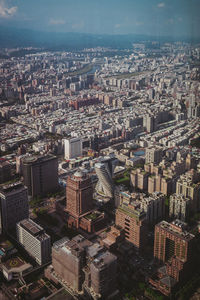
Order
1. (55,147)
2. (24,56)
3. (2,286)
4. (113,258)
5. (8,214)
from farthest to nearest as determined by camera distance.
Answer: (24,56) < (55,147) < (8,214) < (2,286) < (113,258)

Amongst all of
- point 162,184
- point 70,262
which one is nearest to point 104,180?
point 162,184

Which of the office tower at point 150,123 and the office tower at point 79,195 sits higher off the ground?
the office tower at point 150,123

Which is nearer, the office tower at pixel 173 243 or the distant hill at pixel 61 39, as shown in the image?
the office tower at pixel 173 243

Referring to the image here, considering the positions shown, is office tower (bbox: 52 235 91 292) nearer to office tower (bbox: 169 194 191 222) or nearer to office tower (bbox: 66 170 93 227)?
office tower (bbox: 66 170 93 227)

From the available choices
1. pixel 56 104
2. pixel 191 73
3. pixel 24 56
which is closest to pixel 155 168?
pixel 191 73

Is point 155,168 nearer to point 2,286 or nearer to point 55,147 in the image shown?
point 55,147

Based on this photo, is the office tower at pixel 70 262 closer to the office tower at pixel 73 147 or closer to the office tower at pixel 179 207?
the office tower at pixel 179 207

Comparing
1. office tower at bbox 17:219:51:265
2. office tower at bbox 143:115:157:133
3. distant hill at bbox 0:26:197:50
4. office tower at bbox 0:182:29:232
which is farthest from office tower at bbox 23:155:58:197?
distant hill at bbox 0:26:197:50

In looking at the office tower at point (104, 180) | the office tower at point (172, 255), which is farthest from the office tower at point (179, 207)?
the office tower at point (104, 180)
